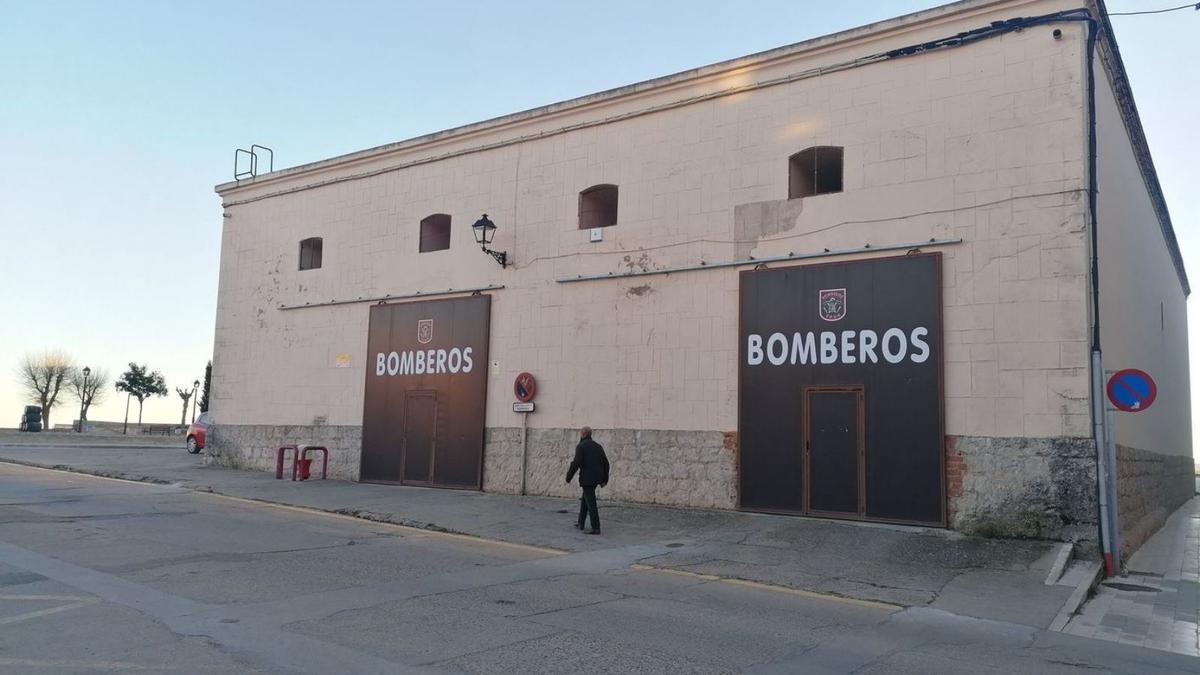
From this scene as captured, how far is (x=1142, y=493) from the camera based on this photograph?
14992 mm

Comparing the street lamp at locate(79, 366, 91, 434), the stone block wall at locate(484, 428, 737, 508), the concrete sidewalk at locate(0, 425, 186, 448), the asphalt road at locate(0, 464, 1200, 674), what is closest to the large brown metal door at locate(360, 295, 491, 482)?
the stone block wall at locate(484, 428, 737, 508)

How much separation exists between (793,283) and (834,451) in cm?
285

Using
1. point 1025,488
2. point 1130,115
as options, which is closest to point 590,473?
point 1025,488

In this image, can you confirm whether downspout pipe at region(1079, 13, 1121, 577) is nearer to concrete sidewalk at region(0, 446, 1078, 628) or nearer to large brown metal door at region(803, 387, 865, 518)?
concrete sidewalk at region(0, 446, 1078, 628)

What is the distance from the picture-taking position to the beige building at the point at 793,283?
12.0 m

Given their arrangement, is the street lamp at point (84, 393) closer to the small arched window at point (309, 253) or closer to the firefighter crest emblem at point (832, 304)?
the small arched window at point (309, 253)

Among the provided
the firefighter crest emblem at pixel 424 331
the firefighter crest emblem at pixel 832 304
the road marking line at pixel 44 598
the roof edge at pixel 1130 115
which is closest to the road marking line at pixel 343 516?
the firefighter crest emblem at pixel 424 331

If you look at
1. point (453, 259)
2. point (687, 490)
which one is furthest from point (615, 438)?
point (453, 259)

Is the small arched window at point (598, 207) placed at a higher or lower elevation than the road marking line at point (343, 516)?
higher

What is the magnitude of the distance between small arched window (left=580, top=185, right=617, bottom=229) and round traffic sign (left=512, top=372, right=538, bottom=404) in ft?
10.5

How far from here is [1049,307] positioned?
11773 mm

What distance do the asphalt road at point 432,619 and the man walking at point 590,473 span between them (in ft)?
4.64

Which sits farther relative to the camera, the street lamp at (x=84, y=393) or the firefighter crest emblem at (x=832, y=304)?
the street lamp at (x=84, y=393)

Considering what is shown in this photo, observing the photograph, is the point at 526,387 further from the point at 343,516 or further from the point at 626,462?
the point at 343,516
